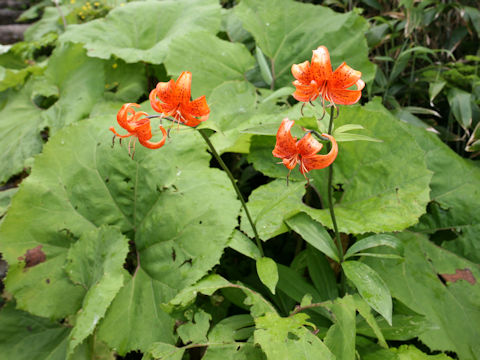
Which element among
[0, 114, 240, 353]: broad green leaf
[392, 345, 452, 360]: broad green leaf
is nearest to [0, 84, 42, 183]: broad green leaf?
[0, 114, 240, 353]: broad green leaf

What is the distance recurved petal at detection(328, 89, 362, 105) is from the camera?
0.82 metres

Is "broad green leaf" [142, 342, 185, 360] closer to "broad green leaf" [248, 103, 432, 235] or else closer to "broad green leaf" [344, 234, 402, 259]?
"broad green leaf" [248, 103, 432, 235]

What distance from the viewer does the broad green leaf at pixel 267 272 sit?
3.51 feet

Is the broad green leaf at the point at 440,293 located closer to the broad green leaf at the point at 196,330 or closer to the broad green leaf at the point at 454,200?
the broad green leaf at the point at 454,200

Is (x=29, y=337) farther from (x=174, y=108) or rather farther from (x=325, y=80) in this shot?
(x=325, y=80)

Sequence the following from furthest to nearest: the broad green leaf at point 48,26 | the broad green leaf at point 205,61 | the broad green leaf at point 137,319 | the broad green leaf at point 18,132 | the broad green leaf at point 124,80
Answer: the broad green leaf at point 48,26 → the broad green leaf at point 124,80 → the broad green leaf at point 18,132 → the broad green leaf at point 205,61 → the broad green leaf at point 137,319

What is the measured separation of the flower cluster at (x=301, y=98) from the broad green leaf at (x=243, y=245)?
20.7 inches

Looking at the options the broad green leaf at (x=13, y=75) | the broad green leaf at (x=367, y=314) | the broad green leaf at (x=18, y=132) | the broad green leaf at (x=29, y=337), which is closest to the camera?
the broad green leaf at (x=367, y=314)

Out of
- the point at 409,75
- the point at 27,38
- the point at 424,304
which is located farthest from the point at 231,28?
the point at 27,38

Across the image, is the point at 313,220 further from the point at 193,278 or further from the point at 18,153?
the point at 18,153

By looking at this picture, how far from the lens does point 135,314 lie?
4.37ft

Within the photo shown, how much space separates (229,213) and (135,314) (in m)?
0.53

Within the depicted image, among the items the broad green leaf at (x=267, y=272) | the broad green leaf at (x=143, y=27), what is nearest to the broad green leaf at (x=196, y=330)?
the broad green leaf at (x=267, y=272)

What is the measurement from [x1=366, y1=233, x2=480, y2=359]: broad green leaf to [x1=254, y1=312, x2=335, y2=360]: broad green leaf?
510mm
